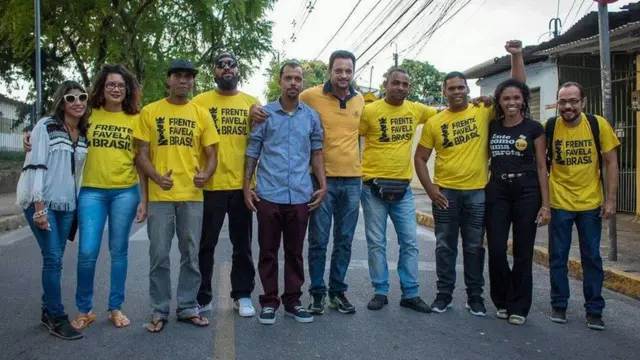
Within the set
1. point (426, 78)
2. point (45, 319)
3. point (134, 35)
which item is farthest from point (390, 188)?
point (426, 78)

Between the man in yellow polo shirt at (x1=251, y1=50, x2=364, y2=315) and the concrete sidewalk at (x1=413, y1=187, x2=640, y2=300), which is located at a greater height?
the man in yellow polo shirt at (x1=251, y1=50, x2=364, y2=315)

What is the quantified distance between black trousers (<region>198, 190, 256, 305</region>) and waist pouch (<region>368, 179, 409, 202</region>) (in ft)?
3.70

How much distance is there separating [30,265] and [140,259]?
4.14 ft

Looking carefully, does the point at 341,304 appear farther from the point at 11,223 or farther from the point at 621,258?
the point at 11,223

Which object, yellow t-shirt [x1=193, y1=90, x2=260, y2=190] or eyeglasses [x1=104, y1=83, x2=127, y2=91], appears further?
yellow t-shirt [x1=193, y1=90, x2=260, y2=190]

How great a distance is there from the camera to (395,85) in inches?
222

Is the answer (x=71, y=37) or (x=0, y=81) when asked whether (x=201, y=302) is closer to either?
(x=71, y=37)

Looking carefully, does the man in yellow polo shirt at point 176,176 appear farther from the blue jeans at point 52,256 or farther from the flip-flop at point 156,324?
the blue jeans at point 52,256

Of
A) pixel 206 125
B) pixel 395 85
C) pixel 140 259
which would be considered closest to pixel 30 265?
pixel 140 259

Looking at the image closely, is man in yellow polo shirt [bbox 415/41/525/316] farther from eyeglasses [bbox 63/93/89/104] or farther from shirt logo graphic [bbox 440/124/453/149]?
eyeglasses [bbox 63/93/89/104]

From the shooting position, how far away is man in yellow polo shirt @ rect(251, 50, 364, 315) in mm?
5469

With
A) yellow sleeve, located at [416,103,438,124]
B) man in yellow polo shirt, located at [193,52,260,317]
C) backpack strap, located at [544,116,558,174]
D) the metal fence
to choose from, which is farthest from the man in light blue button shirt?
the metal fence

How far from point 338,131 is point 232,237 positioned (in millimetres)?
1239

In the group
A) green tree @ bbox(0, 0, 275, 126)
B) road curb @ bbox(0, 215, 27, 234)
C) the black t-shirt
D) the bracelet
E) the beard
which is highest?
green tree @ bbox(0, 0, 275, 126)
